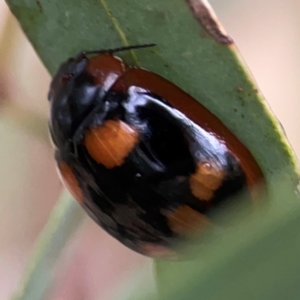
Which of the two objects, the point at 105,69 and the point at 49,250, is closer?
the point at 105,69

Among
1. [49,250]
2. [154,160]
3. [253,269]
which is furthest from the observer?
[49,250]

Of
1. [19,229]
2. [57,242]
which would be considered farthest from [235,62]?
[19,229]

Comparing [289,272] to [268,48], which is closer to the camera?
[289,272]

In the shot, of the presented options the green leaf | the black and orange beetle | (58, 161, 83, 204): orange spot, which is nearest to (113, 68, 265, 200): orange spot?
the black and orange beetle

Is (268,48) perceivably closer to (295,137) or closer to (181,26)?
(295,137)

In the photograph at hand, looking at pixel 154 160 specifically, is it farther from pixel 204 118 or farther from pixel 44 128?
pixel 44 128

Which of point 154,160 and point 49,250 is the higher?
point 154,160

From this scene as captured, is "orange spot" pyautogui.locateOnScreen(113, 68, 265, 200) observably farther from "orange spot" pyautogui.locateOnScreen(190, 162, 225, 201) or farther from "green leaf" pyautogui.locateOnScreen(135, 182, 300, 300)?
"green leaf" pyautogui.locateOnScreen(135, 182, 300, 300)

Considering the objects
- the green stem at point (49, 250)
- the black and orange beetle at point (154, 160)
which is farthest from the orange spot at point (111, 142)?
the green stem at point (49, 250)

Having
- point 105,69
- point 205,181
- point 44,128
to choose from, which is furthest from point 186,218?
point 44,128
